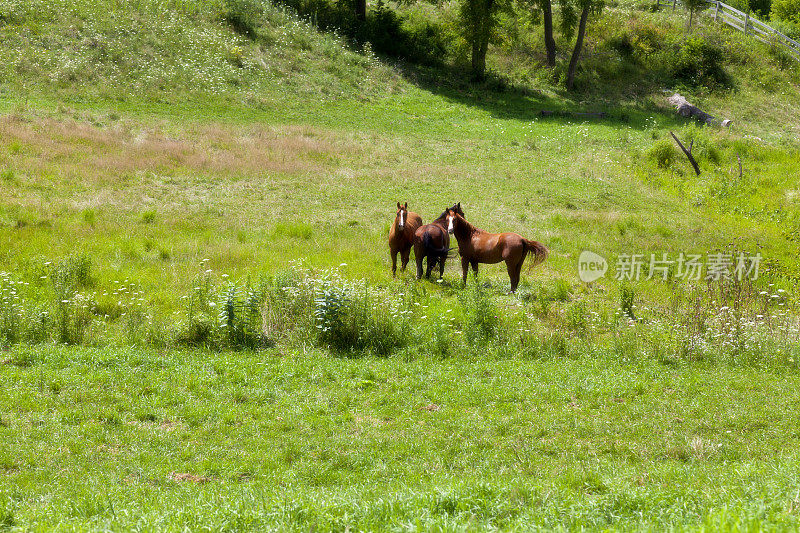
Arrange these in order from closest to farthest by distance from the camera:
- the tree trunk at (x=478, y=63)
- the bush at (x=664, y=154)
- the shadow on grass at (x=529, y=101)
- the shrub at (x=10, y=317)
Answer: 1. the shrub at (x=10, y=317)
2. the bush at (x=664, y=154)
3. the shadow on grass at (x=529, y=101)
4. the tree trunk at (x=478, y=63)

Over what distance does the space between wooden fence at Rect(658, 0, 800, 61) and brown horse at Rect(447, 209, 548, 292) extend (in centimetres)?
4667

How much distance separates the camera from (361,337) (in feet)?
41.5

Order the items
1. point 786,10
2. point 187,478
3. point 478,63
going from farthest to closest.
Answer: point 786,10, point 478,63, point 187,478

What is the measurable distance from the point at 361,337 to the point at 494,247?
5002 millimetres

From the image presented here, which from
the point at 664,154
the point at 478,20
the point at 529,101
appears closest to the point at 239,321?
the point at 664,154

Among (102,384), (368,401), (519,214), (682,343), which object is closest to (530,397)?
(368,401)

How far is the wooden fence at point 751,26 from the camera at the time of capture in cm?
5131

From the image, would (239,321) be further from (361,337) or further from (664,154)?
(664,154)

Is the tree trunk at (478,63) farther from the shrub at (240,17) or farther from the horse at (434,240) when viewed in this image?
the horse at (434,240)

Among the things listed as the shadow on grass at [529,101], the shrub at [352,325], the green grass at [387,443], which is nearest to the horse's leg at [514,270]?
the shrub at [352,325]

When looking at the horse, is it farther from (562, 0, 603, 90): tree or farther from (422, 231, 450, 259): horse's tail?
(562, 0, 603, 90): tree

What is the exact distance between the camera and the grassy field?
22.6 feet

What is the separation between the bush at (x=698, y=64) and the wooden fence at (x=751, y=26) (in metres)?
6.05

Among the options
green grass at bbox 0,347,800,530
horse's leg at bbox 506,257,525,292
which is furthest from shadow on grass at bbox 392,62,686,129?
green grass at bbox 0,347,800,530
